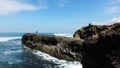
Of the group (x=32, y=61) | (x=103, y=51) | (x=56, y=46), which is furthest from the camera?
(x=56, y=46)

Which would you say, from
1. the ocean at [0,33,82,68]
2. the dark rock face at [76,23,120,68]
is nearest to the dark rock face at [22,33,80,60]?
the ocean at [0,33,82,68]

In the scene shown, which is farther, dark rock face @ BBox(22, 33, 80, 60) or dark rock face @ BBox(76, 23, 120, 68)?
dark rock face @ BBox(22, 33, 80, 60)

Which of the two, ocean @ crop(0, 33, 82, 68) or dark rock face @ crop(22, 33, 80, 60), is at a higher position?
dark rock face @ crop(22, 33, 80, 60)

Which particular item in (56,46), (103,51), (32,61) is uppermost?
(103,51)

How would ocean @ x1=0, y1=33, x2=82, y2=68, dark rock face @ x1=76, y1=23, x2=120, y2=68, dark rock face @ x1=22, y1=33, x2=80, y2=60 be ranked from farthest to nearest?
dark rock face @ x1=22, y1=33, x2=80, y2=60 < ocean @ x1=0, y1=33, x2=82, y2=68 < dark rock face @ x1=76, y1=23, x2=120, y2=68

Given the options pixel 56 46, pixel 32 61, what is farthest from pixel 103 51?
pixel 56 46

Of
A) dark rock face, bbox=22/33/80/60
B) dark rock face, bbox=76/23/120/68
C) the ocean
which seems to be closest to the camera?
dark rock face, bbox=76/23/120/68

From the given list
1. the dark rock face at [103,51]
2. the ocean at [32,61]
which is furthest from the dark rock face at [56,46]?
the dark rock face at [103,51]

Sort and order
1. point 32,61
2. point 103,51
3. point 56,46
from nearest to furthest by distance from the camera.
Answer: point 103,51, point 32,61, point 56,46

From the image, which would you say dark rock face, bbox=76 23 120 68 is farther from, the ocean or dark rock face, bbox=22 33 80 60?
dark rock face, bbox=22 33 80 60

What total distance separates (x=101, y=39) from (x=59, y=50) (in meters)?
31.1

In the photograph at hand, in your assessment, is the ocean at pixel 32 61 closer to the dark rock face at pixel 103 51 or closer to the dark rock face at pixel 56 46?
the dark rock face at pixel 56 46

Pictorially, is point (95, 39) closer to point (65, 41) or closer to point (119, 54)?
point (119, 54)

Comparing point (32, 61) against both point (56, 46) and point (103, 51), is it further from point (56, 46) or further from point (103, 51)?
point (103, 51)
